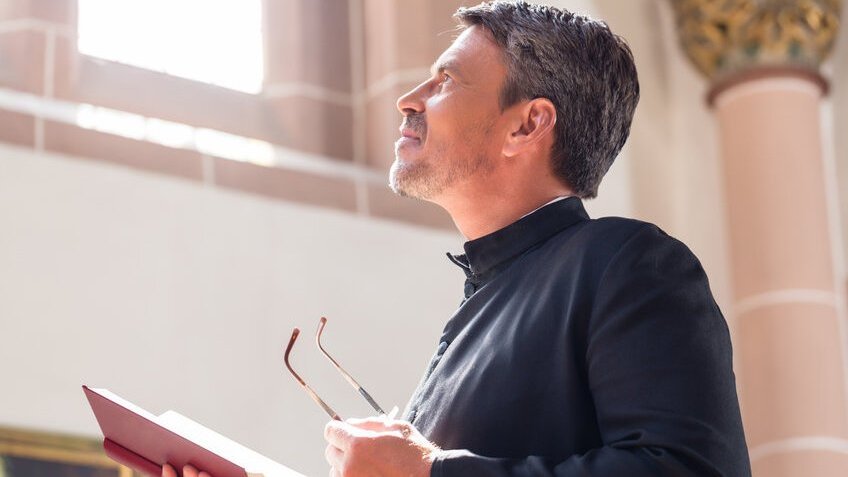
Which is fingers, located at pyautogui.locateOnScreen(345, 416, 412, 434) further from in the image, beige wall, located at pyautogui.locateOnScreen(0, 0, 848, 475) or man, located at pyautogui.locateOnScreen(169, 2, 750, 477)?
beige wall, located at pyautogui.locateOnScreen(0, 0, 848, 475)

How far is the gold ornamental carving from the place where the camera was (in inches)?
308

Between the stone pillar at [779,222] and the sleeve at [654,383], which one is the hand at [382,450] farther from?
the stone pillar at [779,222]

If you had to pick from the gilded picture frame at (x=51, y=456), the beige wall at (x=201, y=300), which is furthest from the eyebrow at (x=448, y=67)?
the beige wall at (x=201, y=300)

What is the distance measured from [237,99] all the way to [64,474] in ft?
6.68

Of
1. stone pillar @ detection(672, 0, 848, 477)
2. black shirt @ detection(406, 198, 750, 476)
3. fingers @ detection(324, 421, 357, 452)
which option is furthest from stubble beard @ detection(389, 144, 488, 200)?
stone pillar @ detection(672, 0, 848, 477)

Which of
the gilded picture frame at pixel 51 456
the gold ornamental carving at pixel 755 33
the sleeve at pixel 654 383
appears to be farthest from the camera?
the gold ornamental carving at pixel 755 33

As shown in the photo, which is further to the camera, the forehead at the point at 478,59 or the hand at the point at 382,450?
the forehead at the point at 478,59

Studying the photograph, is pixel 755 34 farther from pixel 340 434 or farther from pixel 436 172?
pixel 340 434

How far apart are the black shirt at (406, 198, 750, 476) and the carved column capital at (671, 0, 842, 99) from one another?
5324 millimetres

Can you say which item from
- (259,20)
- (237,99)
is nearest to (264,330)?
(237,99)

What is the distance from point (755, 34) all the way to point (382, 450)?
229 inches

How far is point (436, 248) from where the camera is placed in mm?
6777

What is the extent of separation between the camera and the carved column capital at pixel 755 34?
7.82 meters

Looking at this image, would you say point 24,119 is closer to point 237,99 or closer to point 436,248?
point 237,99
